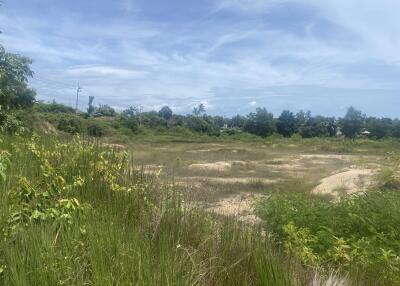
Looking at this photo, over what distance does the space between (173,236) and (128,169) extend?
1.88 m

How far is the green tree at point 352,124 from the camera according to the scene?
70500 mm

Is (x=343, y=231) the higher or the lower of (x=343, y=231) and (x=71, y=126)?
the lower

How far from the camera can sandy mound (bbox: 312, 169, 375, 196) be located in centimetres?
1548

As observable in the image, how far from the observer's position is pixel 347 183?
16469mm

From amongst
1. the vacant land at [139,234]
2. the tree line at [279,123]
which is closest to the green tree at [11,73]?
the vacant land at [139,234]

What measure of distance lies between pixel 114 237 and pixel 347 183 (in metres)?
14.6

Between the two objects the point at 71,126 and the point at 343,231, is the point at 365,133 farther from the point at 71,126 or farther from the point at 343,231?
the point at 343,231

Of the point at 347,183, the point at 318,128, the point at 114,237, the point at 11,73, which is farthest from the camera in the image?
the point at 318,128

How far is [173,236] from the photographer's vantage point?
11.7ft

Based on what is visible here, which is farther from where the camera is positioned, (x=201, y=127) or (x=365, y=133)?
(x=201, y=127)

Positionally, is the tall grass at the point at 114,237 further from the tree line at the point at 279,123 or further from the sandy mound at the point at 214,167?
the tree line at the point at 279,123

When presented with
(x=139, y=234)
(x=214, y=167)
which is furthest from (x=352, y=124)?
(x=139, y=234)

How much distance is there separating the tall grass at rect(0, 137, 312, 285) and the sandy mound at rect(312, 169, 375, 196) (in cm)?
1154

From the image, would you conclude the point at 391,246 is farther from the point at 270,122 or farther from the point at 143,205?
the point at 270,122
